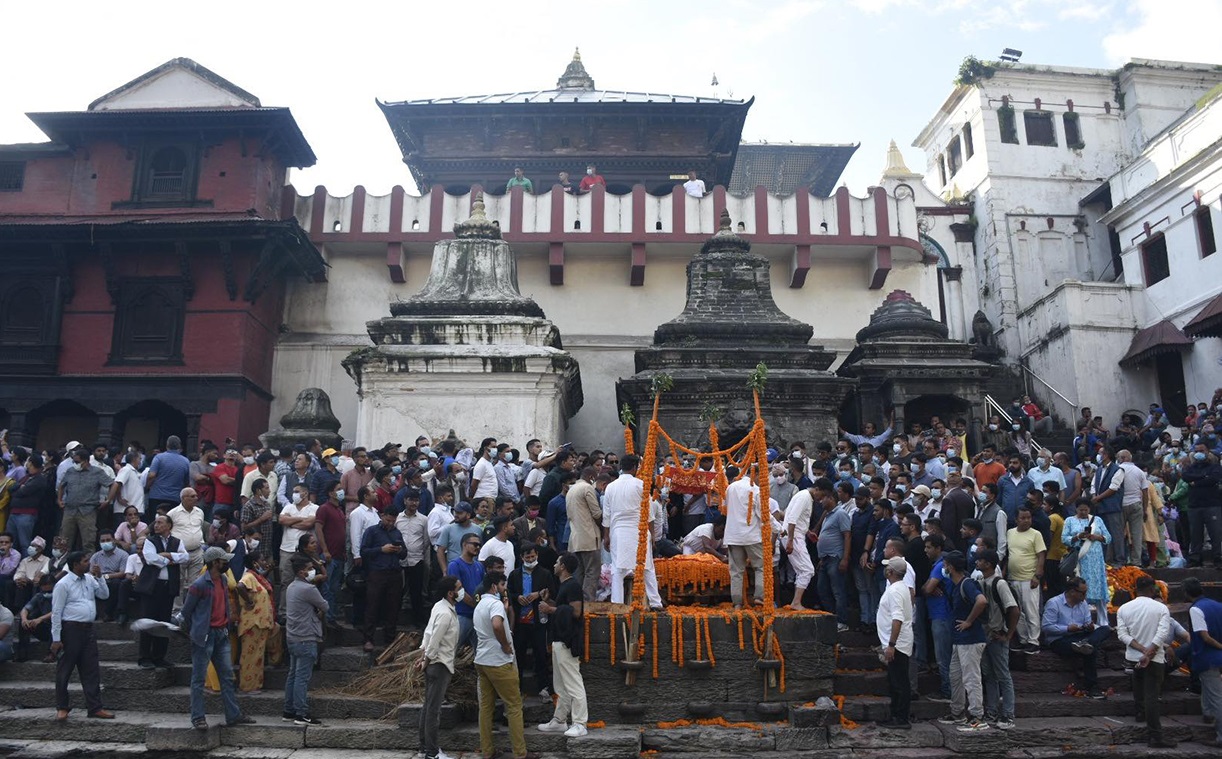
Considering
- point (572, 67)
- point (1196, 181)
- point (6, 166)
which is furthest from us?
point (572, 67)

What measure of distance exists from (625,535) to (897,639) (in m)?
2.67

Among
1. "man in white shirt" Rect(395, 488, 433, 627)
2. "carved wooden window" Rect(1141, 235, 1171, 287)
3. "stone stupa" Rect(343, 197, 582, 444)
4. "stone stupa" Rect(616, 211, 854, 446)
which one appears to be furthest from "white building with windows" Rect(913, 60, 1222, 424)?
"man in white shirt" Rect(395, 488, 433, 627)

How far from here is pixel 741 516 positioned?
911 centimetres

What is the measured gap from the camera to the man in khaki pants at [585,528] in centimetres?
917

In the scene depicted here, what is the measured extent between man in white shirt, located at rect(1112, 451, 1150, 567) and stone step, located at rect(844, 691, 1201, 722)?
267cm

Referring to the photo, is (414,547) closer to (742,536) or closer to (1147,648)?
(742,536)

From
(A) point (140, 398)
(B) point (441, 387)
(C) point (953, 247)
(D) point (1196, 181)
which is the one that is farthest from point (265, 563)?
(C) point (953, 247)

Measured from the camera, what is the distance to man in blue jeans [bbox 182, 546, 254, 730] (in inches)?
326

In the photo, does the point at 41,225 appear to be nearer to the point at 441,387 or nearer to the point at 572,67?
the point at 441,387

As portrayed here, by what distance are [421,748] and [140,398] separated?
13298mm

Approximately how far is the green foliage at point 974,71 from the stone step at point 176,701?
28.7 meters

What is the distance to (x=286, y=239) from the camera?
18.9m

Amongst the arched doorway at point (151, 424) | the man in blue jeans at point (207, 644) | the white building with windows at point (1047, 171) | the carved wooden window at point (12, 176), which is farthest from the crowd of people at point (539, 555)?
the white building with windows at point (1047, 171)

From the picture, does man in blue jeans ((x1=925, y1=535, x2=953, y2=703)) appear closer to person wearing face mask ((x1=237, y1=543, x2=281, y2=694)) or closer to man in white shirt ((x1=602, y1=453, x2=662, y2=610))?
man in white shirt ((x1=602, y1=453, x2=662, y2=610))
